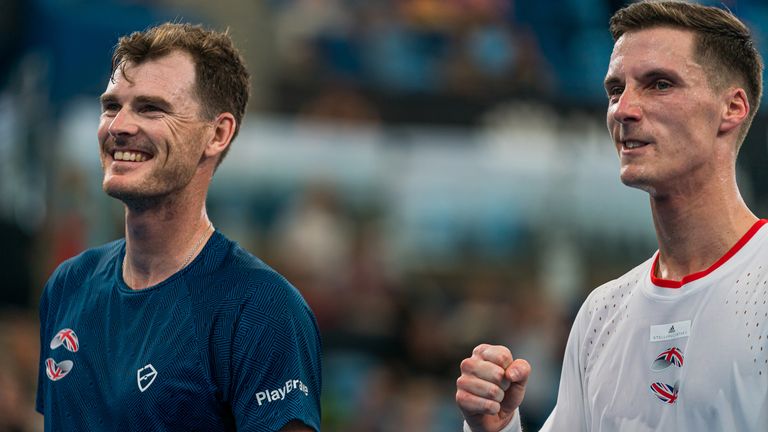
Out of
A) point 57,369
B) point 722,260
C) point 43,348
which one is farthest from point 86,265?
point 722,260

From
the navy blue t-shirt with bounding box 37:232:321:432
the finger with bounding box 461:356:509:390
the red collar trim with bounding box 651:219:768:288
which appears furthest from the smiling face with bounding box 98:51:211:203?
the red collar trim with bounding box 651:219:768:288

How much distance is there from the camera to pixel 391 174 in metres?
10.9

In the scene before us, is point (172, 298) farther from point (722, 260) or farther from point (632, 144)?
point (722, 260)

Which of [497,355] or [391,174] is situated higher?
[391,174]

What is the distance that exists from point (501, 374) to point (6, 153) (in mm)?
7911

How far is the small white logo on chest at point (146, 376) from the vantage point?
348 cm

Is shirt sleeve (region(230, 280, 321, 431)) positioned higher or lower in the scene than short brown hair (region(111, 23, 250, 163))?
lower

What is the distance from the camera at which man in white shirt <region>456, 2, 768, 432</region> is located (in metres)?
3.23

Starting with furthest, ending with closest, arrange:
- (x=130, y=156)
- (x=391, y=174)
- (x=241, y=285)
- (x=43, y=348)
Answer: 1. (x=391, y=174)
2. (x=43, y=348)
3. (x=130, y=156)
4. (x=241, y=285)

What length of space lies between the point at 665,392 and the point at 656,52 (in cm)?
102

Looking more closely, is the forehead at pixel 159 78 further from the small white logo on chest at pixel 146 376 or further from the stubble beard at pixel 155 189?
the small white logo on chest at pixel 146 376

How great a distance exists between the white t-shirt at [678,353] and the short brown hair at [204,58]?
56.4 inches

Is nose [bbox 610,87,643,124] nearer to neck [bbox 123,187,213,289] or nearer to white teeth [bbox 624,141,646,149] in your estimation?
white teeth [bbox 624,141,646,149]

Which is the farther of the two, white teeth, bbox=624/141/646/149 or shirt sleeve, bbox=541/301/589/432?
shirt sleeve, bbox=541/301/589/432
